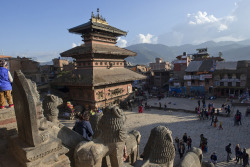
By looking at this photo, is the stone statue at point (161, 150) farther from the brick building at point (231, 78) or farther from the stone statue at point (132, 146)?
the brick building at point (231, 78)

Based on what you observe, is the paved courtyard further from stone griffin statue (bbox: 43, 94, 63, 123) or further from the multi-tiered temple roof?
stone griffin statue (bbox: 43, 94, 63, 123)

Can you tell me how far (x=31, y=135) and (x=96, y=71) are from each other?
18049 millimetres

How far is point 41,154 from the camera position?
2.85 meters

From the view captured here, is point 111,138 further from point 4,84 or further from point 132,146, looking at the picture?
point 4,84

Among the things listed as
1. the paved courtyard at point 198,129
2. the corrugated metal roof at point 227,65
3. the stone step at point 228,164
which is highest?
the corrugated metal roof at point 227,65

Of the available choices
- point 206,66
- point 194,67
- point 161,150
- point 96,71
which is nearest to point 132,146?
point 161,150

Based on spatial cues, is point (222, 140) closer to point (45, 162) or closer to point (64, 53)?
point (45, 162)

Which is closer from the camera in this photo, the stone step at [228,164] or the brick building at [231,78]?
the stone step at [228,164]

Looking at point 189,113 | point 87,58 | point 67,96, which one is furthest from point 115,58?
point 189,113

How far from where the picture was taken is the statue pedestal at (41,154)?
Answer: 274cm

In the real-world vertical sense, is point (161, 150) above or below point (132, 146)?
above

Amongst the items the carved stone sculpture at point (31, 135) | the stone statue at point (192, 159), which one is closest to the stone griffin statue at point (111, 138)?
the carved stone sculpture at point (31, 135)

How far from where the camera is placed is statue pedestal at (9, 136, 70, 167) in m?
2.74

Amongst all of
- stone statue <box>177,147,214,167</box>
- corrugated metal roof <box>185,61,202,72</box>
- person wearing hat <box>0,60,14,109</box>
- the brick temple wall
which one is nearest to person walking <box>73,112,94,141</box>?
the brick temple wall
